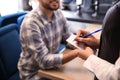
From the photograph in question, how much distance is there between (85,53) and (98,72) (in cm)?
22

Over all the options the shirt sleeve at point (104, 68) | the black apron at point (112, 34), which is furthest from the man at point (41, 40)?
the black apron at point (112, 34)

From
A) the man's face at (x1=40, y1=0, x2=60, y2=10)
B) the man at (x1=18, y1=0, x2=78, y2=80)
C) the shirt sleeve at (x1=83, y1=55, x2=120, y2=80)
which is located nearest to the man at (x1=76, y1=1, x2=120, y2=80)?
the shirt sleeve at (x1=83, y1=55, x2=120, y2=80)

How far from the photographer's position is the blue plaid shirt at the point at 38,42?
47.4 inches

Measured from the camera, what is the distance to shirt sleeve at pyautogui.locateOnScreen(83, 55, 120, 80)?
87 centimetres

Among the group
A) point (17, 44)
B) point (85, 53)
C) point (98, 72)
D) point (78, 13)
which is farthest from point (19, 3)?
point (98, 72)

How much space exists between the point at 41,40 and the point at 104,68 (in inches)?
19.0

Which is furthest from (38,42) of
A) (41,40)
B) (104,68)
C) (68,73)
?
(104,68)

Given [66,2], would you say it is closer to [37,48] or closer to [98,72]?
[37,48]

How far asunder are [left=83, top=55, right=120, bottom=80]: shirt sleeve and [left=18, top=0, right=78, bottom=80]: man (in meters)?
0.24

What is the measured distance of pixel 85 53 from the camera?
3.69 ft

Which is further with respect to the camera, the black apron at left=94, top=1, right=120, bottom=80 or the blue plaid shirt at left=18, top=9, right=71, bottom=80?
the blue plaid shirt at left=18, top=9, right=71, bottom=80

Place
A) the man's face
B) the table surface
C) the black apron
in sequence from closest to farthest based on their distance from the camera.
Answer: the black apron, the table surface, the man's face

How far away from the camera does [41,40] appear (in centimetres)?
123

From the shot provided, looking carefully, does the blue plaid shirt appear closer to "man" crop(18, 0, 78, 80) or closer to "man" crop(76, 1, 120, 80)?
"man" crop(18, 0, 78, 80)
